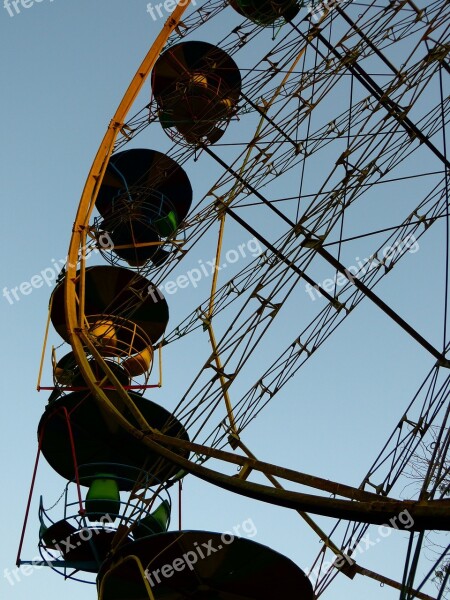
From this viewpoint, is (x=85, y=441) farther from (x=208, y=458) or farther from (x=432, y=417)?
(x=432, y=417)

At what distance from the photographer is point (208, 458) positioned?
10.9 metres

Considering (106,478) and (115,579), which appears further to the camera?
(106,478)

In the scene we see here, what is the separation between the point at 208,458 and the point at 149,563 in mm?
1637

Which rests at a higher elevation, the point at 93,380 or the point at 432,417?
the point at 93,380

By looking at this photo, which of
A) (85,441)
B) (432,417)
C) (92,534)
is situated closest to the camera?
(432,417)

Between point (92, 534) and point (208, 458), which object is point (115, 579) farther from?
point (208, 458)

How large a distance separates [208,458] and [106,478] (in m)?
3.63

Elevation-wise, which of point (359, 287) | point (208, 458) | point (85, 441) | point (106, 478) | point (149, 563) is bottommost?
point (149, 563)

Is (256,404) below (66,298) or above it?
below

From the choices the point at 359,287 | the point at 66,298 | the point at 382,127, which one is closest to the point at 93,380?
the point at 66,298

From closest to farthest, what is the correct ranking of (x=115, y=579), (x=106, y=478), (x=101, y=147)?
(x=115, y=579) < (x=106, y=478) < (x=101, y=147)

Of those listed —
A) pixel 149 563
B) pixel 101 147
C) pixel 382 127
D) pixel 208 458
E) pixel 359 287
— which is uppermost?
pixel 101 147

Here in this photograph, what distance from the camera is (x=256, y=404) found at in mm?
13211

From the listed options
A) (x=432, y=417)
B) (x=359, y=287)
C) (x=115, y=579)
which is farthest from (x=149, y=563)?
(x=359, y=287)
